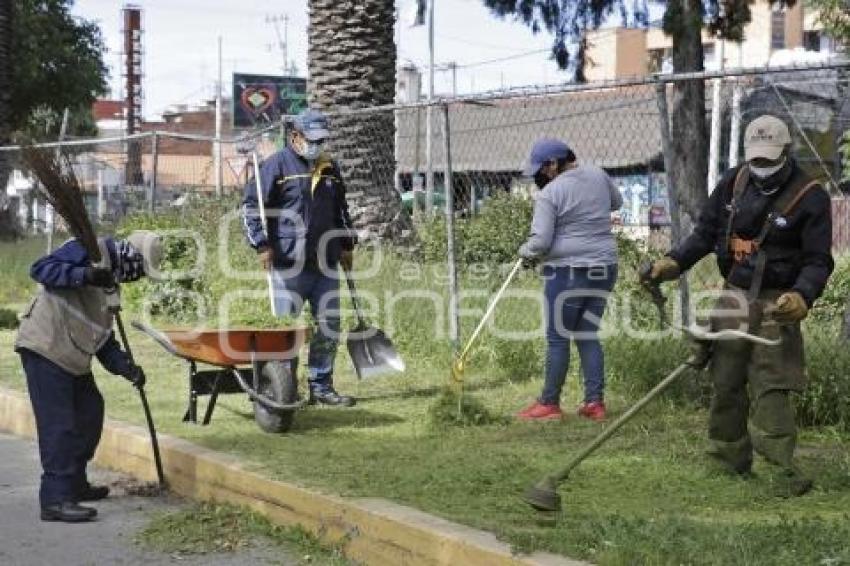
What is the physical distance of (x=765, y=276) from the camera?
5793 millimetres

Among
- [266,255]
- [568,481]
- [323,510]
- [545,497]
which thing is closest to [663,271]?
[568,481]

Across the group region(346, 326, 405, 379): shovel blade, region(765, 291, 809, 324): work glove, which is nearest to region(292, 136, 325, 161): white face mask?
region(346, 326, 405, 379): shovel blade

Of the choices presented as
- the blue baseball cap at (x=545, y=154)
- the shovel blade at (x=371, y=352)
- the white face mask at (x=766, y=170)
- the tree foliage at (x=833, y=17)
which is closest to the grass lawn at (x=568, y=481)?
the shovel blade at (x=371, y=352)

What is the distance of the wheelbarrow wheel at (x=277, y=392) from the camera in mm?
7582

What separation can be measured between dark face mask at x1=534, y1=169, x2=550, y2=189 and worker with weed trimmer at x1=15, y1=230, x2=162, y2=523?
2.57 meters

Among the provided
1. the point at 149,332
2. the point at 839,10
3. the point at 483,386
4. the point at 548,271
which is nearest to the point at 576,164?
the point at 548,271

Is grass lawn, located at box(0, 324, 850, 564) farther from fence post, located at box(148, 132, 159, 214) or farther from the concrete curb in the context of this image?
fence post, located at box(148, 132, 159, 214)

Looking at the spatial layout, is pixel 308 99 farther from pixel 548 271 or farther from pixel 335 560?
pixel 335 560

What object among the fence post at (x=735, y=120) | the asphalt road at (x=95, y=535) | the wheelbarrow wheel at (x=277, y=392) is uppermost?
the fence post at (x=735, y=120)

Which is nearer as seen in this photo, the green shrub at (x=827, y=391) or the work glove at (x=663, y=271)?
the work glove at (x=663, y=271)

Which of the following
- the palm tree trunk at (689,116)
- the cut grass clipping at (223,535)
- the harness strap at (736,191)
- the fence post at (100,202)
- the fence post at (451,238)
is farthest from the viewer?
the fence post at (100,202)

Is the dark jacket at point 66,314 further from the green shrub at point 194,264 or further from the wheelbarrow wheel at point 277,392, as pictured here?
the green shrub at point 194,264

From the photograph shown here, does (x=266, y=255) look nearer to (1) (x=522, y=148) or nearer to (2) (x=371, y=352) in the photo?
(2) (x=371, y=352)

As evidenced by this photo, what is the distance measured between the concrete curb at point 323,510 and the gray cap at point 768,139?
2035 millimetres
